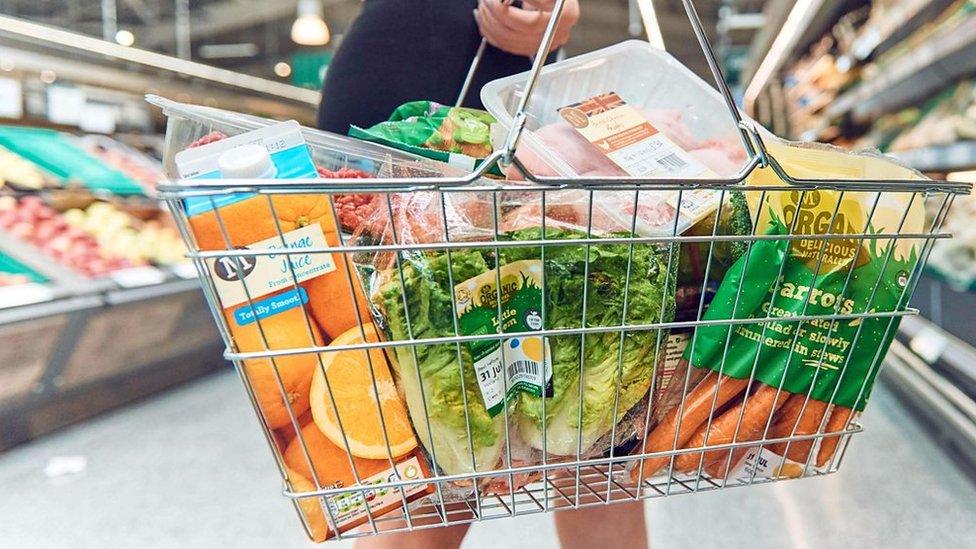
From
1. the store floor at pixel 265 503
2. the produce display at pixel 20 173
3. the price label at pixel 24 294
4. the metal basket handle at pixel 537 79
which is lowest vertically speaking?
the store floor at pixel 265 503

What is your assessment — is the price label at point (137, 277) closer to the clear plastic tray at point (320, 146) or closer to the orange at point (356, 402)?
the clear plastic tray at point (320, 146)

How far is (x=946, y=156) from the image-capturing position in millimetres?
2758

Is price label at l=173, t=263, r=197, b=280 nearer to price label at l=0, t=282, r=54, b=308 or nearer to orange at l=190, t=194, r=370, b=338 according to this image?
price label at l=0, t=282, r=54, b=308

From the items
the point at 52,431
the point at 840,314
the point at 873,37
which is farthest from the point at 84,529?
the point at 873,37

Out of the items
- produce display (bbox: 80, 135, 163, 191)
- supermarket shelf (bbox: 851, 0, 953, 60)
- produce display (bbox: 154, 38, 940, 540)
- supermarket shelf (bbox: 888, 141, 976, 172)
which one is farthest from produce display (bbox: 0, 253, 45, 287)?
supermarket shelf (bbox: 851, 0, 953, 60)

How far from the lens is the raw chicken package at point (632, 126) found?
623 millimetres

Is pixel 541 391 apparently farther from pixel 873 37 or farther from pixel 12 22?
pixel 873 37

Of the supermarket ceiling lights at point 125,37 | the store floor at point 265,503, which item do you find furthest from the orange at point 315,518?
the supermarket ceiling lights at point 125,37

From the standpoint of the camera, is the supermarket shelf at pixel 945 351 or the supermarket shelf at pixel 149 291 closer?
the supermarket shelf at pixel 945 351

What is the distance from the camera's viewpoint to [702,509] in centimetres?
193

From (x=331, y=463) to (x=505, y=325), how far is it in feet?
0.63

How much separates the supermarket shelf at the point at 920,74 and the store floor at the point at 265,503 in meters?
1.51

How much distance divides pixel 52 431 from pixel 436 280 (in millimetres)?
2676

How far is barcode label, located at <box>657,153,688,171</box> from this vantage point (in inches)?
24.7
